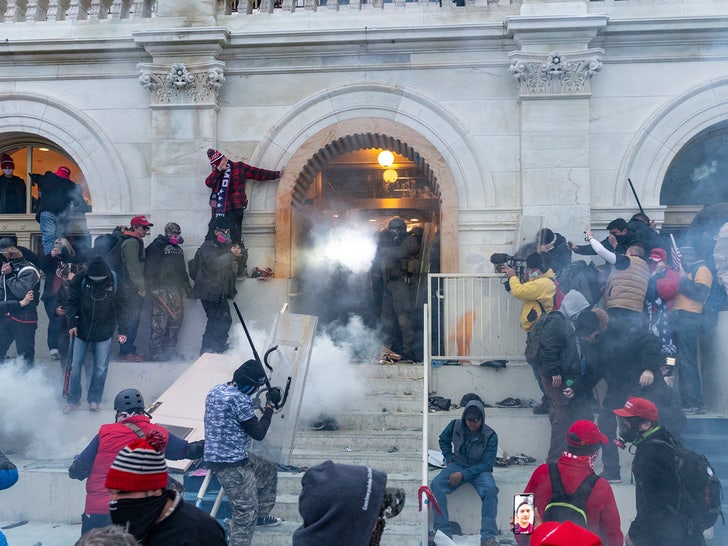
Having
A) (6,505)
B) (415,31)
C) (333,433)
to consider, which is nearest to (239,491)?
(333,433)

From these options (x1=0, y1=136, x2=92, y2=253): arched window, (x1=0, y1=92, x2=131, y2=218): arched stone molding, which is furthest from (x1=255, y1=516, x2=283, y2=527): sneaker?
(x1=0, y1=136, x2=92, y2=253): arched window

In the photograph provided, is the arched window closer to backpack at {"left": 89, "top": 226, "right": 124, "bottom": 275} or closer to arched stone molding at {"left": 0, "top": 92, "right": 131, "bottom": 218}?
arched stone molding at {"left": 0, "top": 92, "right": 131, "bottom": 218}

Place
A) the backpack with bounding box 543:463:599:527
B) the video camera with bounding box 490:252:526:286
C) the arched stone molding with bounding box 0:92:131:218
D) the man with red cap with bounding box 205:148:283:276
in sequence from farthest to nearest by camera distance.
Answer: the arched stone molding with bounding box 0:92:131:218 < the man with red cap with bounding box 205:148:283:276 < the video camera with bounding box 490:252:526:286 < the backpack with bounding box 543:463:599:527

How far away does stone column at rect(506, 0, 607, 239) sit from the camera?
10.4m

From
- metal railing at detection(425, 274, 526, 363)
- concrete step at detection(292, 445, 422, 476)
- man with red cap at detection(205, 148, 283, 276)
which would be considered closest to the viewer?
concrete step at detection(292, 445, 422, 476)

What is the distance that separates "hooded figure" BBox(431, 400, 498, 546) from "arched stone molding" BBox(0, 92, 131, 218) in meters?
6.37

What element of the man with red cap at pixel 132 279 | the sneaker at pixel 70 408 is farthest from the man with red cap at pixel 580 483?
the man with red cap at pixel 132 279

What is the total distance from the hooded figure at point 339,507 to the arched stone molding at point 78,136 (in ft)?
29.4

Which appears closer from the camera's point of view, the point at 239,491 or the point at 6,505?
the point at 239,491

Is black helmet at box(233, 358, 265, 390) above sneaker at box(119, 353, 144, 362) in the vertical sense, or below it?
above

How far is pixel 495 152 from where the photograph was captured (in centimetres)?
1072

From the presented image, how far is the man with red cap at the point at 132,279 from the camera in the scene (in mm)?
10156

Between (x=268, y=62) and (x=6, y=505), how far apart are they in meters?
6.65

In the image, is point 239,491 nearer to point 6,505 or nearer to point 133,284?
point 6,505
